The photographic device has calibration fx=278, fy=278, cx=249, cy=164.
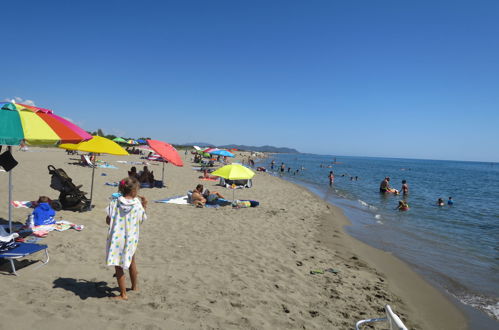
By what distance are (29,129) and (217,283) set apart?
12.6ft

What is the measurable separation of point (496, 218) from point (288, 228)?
553 inches

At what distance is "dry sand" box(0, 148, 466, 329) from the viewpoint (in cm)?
345

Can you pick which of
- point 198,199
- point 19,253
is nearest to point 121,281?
point 19,253

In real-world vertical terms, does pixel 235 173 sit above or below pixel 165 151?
below

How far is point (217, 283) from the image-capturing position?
4.67 m

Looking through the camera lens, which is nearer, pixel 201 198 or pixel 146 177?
pixel 201 198

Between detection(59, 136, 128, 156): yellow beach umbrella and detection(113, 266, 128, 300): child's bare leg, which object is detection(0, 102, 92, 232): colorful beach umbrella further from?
detection(59, 136, 128, 156): yellow beach umbrella

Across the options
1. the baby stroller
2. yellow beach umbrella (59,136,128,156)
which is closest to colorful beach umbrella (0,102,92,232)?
yellow beach umbrella (59,136,128,156)

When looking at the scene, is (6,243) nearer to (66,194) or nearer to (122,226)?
(122,226)

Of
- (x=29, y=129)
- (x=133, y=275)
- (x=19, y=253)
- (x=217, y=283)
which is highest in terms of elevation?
(x=29, y=129)

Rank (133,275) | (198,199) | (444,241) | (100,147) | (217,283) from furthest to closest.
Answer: (198,199)
(444,241)
(100,147)
(217,283)
(133,275)

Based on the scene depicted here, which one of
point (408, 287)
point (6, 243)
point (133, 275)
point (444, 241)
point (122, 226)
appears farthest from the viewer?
point (444, 241)

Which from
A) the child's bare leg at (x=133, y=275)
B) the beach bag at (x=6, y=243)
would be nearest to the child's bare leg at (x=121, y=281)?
the child's bare leg at (x=133, y=275)

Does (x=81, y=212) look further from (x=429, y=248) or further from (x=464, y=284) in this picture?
(x=429, y=248)
